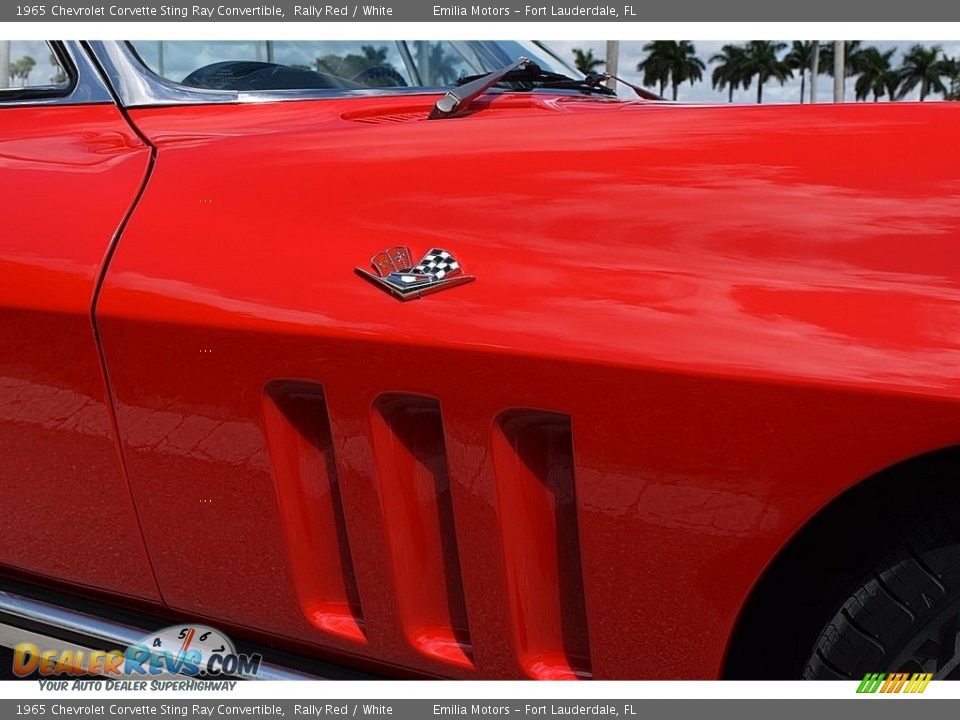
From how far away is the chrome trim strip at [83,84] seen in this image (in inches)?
72.1

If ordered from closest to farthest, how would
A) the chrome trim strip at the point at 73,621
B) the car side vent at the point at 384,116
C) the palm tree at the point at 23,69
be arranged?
the chrome trim strip at the point at 73,621 → the car side vent at the point at 384,116 → the palm tree at the point at 23,69

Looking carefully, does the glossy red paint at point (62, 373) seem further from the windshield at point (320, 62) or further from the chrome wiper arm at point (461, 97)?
the chrome wiper arm at point (461, 97)

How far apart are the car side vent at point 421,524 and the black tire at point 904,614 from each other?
0.52 metres

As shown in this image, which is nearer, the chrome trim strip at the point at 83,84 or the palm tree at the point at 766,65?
the chrome trim strip at the point at 83,84

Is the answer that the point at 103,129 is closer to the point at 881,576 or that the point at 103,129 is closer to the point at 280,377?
the point at 280,377

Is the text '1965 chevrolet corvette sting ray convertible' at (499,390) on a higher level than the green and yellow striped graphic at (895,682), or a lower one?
higher

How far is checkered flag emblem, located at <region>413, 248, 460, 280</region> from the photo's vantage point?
1266 millimetres

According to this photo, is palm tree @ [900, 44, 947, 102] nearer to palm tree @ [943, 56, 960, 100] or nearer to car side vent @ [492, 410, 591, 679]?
palm tree @ [943, 56, 960, 100]

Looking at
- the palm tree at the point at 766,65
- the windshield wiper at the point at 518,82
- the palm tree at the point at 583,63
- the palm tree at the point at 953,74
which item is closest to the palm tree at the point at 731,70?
the palm tree at the point at 766,65

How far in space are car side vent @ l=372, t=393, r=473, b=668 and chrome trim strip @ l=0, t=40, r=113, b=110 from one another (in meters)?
1.01

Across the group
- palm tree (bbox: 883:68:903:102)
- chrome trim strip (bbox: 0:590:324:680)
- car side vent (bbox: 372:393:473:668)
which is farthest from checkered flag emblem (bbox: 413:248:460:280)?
palm tree (bbox: 883:68:903:102)

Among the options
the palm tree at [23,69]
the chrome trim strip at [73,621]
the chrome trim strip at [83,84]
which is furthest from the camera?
the palm tree at [23,69]

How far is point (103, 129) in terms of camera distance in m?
1.75

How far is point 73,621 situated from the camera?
167 centimetres
